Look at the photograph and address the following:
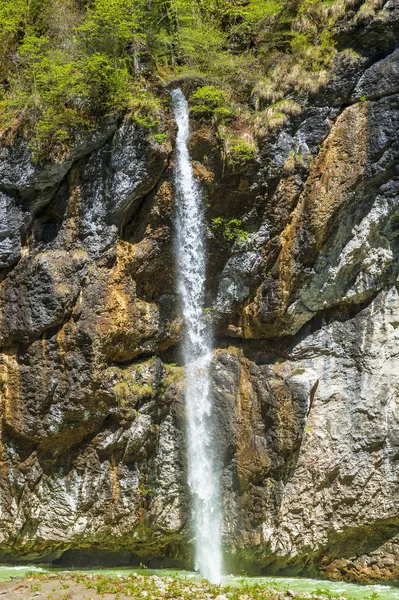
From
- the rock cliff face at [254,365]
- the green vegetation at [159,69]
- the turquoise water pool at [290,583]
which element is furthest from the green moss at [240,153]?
the turquoise water pool at [290,583]

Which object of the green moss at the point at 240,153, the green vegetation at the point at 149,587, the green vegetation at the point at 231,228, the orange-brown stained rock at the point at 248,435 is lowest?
the green vegetation at the point at 149,587

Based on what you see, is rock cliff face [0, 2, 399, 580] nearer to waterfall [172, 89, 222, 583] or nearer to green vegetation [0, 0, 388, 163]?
waterfall [172, 89, 222, 583]

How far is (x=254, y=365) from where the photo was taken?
11977 millimetres

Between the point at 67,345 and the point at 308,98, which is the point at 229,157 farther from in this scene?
the point at 67,345

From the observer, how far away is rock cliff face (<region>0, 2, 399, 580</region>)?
11211 mm

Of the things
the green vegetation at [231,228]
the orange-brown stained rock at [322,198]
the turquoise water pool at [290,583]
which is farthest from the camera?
the green vegetation at [231,228]

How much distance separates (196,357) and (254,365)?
1.34 metres

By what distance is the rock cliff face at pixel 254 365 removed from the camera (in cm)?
1121

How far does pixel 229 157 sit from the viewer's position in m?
11.5

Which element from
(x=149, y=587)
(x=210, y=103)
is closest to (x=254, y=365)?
(x=149, y=587)

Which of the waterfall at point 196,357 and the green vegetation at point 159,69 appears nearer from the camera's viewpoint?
the green vegetation at point 159,69

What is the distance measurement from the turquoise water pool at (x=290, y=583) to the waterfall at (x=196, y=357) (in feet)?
2.24

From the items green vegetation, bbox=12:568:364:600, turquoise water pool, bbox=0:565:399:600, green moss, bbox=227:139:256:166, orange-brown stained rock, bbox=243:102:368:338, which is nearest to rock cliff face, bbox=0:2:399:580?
orange-brown stained rock, bbox=243:102:368:338

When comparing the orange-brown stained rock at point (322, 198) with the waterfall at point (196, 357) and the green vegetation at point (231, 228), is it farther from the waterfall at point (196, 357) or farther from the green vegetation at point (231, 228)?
the waterfall at point (196, 357)
